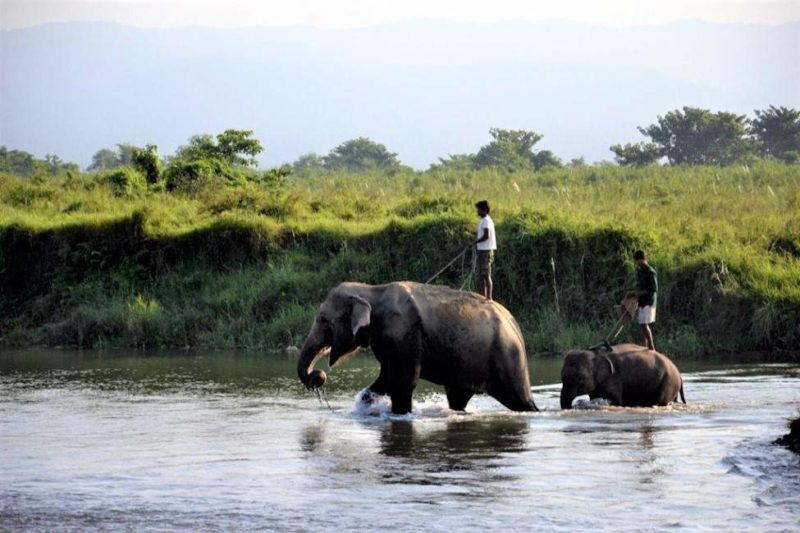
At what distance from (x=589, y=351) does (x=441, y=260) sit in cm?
1089

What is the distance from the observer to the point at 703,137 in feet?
258

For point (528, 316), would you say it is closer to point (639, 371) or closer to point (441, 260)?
point (441, 260)

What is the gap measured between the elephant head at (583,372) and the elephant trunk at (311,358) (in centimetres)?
312

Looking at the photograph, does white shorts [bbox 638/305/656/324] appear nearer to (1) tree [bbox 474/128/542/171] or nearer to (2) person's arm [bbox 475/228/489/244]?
(2) person's arm [bbox 475/228/489/244]

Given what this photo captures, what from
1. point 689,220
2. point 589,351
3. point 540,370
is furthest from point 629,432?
point 689,220

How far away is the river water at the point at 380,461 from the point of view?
12.6 m

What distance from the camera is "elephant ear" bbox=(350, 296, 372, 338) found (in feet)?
59.6

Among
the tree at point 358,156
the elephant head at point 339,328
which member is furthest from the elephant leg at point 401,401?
the tree at point 358,156

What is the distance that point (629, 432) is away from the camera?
17.1 meters

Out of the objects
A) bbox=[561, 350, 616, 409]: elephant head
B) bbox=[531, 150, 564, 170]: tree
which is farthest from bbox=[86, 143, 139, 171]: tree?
bbox=[561, 350, 616, 409]: elephant head

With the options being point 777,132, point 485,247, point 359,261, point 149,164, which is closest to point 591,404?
point 485,247

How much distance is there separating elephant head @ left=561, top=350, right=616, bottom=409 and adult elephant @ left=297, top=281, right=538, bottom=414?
0.52 m

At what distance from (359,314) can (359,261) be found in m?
12.3

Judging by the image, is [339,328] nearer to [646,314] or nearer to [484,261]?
[484,261]
